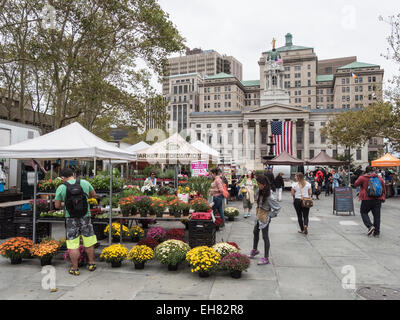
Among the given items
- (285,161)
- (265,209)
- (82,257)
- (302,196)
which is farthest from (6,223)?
(285,161)

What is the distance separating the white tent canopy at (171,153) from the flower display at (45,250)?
8.45 m

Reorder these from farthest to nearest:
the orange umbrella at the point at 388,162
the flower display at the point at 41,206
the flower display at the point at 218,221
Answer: the orange umbrella at the point at 388,162 → the flower display at the point at 218,221 → the flower display at the point at 41,206

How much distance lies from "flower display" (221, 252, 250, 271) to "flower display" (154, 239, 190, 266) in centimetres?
88

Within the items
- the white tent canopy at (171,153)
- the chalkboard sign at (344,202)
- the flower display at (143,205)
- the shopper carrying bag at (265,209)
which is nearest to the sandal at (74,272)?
the flower display at (143,205)

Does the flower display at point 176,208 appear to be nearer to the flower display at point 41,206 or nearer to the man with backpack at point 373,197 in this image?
the flower display at point 41,206

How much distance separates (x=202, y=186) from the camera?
1154 centimetres

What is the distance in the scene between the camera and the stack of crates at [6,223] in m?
8.78

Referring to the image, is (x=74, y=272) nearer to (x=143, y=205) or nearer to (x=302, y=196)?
(x=143, y=205)

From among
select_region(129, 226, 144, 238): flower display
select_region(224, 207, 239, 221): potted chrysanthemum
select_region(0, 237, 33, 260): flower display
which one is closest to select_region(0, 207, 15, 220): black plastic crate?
select_region(0, 237, 33, 260): flower display

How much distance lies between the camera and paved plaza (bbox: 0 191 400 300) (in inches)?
199

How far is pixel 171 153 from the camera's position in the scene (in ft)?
49.7
